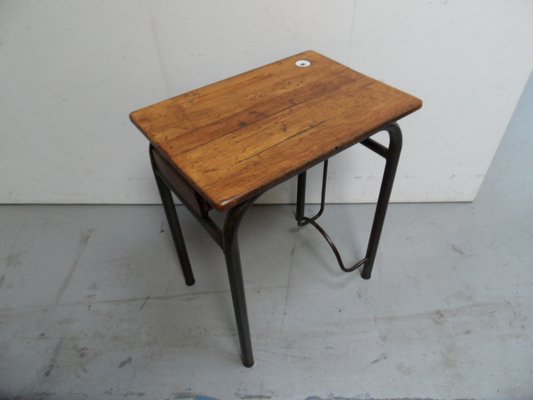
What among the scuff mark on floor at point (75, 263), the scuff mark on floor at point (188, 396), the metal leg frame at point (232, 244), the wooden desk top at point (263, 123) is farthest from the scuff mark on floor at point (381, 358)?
the scuff mark on floor at point (75, 263)

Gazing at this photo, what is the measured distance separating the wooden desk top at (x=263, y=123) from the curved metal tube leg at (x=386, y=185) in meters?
0.11

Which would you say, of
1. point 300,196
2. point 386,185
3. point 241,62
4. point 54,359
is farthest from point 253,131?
point 54,359

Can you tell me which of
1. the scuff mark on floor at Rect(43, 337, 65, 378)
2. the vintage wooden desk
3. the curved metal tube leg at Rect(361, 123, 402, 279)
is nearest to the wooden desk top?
the vintage wooden desk

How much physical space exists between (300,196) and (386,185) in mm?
580

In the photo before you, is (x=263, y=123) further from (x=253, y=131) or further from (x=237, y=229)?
(x=237, y=229)

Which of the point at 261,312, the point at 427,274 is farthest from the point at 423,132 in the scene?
the point at 261,312

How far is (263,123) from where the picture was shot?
1.11 m

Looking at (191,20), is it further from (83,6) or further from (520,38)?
(520,38)

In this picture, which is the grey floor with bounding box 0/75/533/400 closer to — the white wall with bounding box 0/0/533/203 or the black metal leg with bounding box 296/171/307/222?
the black metal leg with bounding box 296/171/307/222

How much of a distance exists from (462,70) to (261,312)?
141 centimetres

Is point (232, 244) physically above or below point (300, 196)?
above

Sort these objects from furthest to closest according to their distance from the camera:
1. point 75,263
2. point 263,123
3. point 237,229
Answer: point 75,263 → point 263,123 → point 237,229

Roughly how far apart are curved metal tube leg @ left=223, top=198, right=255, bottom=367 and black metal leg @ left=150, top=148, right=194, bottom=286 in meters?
0.45

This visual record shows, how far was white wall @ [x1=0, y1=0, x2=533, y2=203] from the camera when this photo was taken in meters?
1.52
